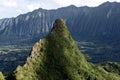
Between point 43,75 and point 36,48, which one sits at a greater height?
point 36,48

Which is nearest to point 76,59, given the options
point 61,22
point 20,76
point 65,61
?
point 65,61

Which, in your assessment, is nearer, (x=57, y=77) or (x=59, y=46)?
(x=57, y=77)

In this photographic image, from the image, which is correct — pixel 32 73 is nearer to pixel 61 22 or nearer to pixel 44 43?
pixel 44 43

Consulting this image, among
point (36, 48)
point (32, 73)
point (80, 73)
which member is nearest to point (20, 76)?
point (32, 73)

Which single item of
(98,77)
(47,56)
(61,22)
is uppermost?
(61,22)

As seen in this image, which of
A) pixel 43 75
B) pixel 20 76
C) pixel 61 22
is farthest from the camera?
pixel 61 22

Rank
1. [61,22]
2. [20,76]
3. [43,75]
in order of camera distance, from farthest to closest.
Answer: [61,22]
[43,75]
[20,76]

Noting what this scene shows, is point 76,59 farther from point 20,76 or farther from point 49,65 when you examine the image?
point 20,76
